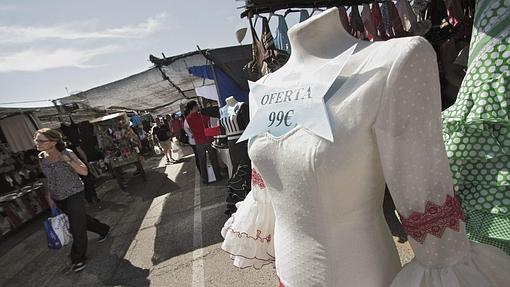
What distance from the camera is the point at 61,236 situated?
3523 millimetres

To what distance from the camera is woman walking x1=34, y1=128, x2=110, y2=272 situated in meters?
3.36

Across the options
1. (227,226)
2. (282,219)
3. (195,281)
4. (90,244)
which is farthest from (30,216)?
(282,219)

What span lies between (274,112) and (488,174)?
57 centimetres

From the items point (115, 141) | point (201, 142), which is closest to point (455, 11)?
point (201, 142)

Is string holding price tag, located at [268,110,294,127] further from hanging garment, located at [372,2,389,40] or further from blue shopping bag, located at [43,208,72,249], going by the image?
blue shopping bag, located at [43,208,72,249]

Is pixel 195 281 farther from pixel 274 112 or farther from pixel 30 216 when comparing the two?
pixel 30 216

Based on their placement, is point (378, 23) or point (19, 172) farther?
point (19, 172)

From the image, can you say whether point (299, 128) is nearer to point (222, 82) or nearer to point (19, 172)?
point (222, 82)

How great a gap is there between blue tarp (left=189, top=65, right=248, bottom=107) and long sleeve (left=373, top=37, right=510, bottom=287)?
4.82 m

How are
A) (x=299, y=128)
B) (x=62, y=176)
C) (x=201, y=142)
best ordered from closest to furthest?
(x=299, y=128) → (x=62, y=176) → (x=201, y=142)

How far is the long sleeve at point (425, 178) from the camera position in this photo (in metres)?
0.64

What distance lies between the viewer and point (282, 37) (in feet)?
10.2

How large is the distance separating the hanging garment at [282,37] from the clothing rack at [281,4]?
28cm

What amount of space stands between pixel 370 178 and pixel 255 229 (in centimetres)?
56
